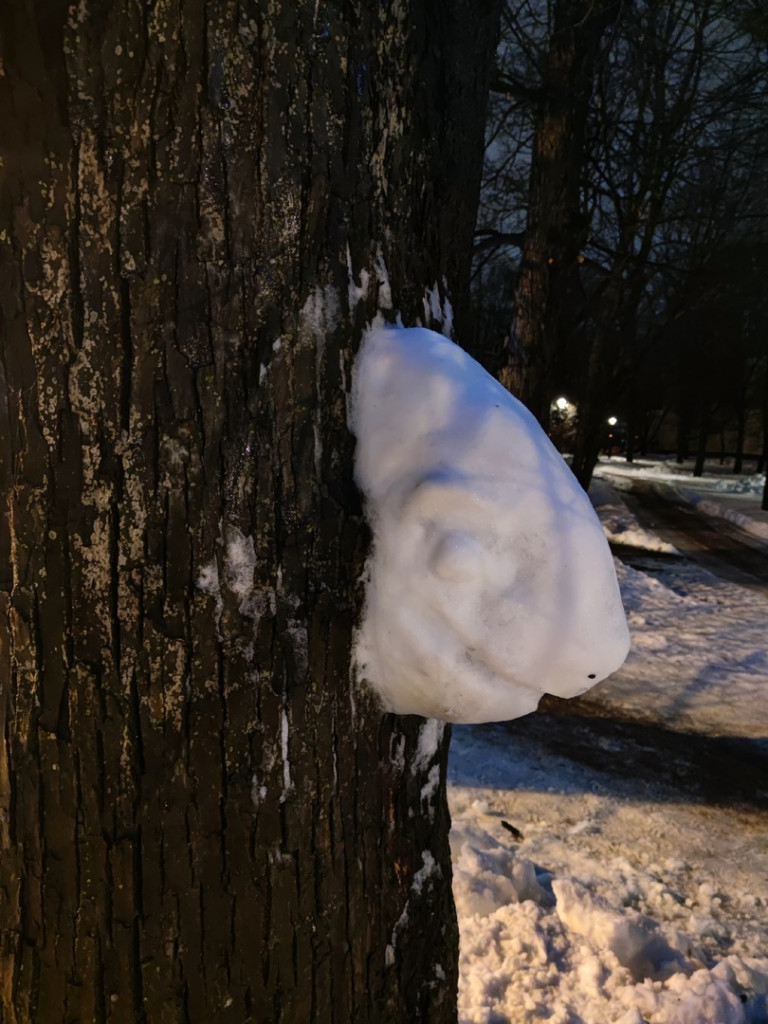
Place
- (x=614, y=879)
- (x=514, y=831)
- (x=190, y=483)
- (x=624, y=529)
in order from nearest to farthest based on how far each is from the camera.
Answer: (x=190, y=483) → (x=614, y=879) → (x=514, y=831) → (x=624, y=529)

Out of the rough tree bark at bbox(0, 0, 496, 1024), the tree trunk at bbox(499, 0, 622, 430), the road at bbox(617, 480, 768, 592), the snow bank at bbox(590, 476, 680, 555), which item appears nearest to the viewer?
the rough tree bark at bbox(0, 0, 496, 1024)

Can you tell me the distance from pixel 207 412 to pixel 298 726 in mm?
523

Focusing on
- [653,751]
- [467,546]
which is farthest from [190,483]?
[653,751]

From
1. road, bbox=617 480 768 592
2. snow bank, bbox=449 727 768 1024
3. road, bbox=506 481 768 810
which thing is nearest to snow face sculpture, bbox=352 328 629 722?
snow bank, bbox=449 727 768 1024

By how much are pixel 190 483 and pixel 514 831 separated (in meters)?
3.39

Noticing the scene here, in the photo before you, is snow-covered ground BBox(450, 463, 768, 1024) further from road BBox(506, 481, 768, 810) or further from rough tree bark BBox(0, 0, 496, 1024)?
rough tree bark BBox(0, 0, 496, 1024)

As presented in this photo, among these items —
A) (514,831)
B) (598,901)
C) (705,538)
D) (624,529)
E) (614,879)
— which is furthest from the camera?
(624,529)

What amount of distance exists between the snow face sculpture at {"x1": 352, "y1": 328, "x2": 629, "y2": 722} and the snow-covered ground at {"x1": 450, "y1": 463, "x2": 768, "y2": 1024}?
186cm

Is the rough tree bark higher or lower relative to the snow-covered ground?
higher

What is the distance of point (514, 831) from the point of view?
388cm

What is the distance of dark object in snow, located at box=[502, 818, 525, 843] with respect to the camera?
3.81 metres

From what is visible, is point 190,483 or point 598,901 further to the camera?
point 598,901

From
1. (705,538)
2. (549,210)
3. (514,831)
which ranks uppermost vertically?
(549,210)

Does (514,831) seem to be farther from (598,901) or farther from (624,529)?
(624,529)
